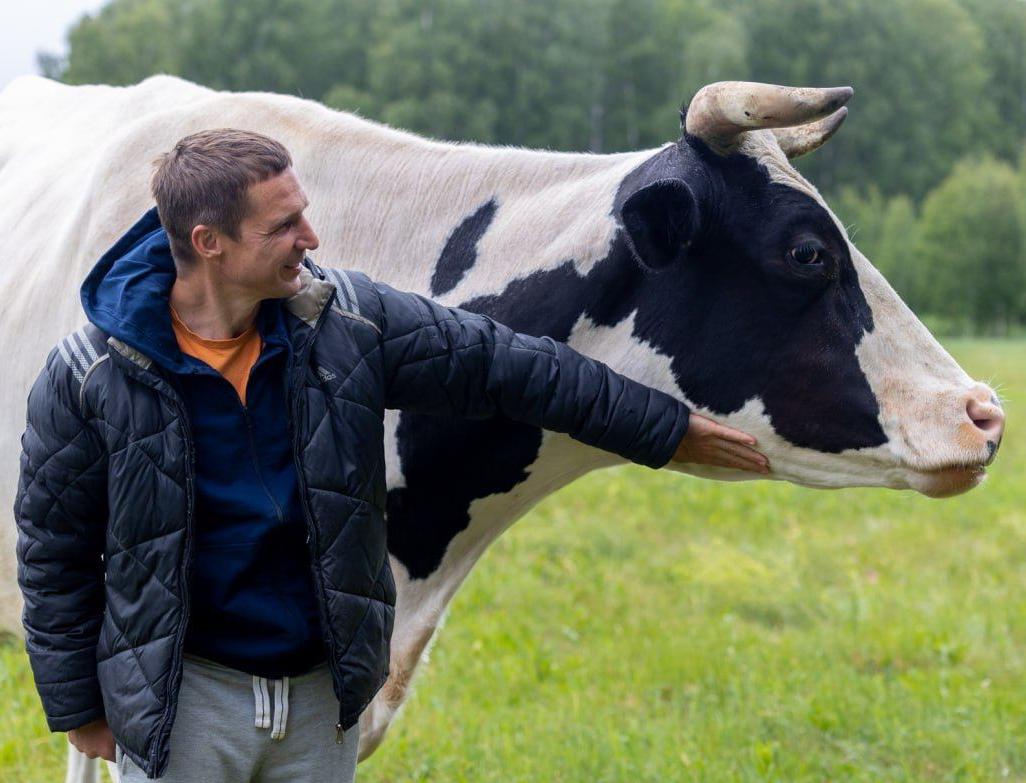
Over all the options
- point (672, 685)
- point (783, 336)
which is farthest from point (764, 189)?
point (672, 685)

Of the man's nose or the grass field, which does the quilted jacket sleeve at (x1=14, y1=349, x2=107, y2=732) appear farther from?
the grass field

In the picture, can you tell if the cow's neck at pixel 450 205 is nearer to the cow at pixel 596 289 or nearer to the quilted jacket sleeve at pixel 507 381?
the cow at pixel 596 289

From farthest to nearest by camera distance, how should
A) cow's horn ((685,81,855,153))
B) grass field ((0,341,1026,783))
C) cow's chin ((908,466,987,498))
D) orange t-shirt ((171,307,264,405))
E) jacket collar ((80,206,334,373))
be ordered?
grass field ((0,341,1026,783)) → cow's chin ((908,466,987,498)) → cow's horn ((685,81,855,153)) → orange t-shirt ((171,307,264,405)) → jacket collar ((80,206,334,373))

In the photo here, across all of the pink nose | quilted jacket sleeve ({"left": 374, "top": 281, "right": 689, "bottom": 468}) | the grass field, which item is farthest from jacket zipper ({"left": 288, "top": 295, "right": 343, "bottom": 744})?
the grass field

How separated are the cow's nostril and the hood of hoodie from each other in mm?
1696

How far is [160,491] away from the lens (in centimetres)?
237

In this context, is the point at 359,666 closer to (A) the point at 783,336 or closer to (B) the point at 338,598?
(B) the point at 338,598

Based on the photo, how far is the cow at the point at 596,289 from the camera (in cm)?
302

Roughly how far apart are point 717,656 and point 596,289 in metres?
4.02

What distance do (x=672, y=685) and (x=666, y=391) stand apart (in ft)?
11.7

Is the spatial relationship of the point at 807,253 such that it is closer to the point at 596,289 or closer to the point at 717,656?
the point at 596,289

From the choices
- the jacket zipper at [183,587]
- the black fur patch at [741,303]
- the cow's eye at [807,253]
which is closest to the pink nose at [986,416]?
the black fur patch at [741,303]

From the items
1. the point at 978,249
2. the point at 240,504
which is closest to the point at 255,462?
the point at 240,504

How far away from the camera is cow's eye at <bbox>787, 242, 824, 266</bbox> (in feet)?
9.89
